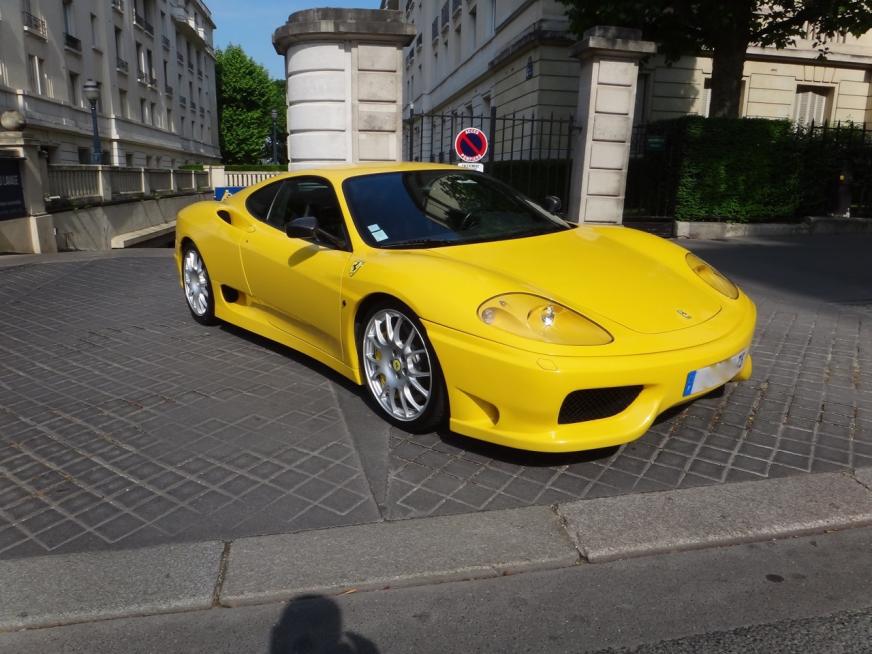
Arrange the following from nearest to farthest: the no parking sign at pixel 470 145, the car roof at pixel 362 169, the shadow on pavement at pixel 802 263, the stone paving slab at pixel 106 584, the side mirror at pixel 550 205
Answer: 1. the stone paving slab at pixel 106 584
2. the car roof at pixel 362 169
3. the side mirror at pixel 550 205
4. the shadow on pavement at pixel 802 263
5. the no parking sign at pixel 470 145

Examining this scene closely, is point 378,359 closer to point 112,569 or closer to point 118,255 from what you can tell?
point 112,569

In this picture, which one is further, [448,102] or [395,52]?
[448,102]

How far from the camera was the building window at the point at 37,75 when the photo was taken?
27.3 metres

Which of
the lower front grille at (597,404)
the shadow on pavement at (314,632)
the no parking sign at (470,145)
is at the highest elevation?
the no parking sign at (470,145)

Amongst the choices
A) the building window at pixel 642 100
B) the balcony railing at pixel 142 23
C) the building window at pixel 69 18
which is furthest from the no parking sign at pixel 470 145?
the balcony railing at pixel 142 23

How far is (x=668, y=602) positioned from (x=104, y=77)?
39.6m

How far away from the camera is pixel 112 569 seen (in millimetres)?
2439

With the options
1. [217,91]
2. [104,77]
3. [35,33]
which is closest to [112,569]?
[35,33]

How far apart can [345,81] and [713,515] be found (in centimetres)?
994

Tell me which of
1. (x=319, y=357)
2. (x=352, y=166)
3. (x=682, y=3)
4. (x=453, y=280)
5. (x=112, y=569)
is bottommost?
(x=112, y=569)

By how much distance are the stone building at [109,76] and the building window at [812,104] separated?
24.0 meters

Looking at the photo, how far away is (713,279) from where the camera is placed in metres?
3.97

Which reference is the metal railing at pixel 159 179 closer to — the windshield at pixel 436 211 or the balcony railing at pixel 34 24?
the balcony railing at pixel 34 24

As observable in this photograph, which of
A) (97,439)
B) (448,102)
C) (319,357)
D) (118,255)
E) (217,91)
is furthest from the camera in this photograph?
(217,91)
